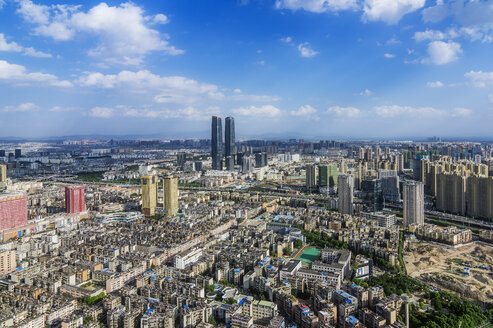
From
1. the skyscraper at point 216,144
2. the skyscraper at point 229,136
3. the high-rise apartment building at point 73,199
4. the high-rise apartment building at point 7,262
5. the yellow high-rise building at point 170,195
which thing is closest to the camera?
the high-rise apartment building at point 7,262

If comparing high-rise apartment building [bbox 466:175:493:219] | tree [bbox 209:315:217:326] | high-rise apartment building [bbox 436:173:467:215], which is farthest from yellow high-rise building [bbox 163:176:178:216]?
high-rise apartment building [bbox 466:175:493:219]

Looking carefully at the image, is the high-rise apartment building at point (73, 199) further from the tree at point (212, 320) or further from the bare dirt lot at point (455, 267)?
the bare dirt lot at point (455, 267)

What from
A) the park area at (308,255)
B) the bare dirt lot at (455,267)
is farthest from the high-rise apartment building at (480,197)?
the park area at (308,255)

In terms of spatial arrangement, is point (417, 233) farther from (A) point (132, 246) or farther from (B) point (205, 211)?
(A) point (132, 246)

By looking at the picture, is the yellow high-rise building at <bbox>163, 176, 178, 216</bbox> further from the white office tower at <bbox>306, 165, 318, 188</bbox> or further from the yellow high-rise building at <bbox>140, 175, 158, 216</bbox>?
the white office tower at <bbox>306, 165, 318, 188</bbox>

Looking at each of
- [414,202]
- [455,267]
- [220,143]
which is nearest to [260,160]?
[220,143]

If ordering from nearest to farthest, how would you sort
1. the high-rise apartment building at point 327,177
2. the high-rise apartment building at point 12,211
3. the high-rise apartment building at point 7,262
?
the high-rise apartment building at point 7,262 < the high-rise apartment building at point 12,211 < the high-rise apartment building at point 327,177

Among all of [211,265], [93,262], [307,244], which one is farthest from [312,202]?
[93,262]

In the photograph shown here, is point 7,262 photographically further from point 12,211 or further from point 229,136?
point 229,136
